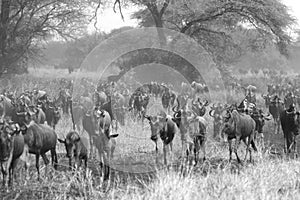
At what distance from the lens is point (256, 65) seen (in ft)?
171

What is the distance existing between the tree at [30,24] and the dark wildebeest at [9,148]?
1431 cm

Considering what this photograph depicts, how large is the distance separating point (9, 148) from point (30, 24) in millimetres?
16462

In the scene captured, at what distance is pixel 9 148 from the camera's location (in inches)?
277

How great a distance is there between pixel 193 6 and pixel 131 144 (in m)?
12.5

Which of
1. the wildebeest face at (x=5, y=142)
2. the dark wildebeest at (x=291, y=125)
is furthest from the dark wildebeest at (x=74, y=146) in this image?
the dark wildebeest at (x=291, y=125)

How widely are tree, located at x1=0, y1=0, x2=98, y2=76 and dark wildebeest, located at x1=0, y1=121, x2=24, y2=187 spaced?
14.3m

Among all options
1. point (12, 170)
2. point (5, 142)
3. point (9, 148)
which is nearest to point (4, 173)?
Answer: point (12, 170)

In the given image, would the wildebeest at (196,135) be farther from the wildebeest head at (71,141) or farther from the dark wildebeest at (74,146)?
the wildebeest head at (71,141)

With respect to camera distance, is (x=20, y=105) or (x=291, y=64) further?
(x=291, y=64)

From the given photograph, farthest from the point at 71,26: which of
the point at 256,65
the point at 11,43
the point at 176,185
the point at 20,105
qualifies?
the point at 256,65

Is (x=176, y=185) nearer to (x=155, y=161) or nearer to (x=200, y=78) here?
(x=155, y=161)

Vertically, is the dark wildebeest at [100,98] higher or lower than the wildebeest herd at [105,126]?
higher

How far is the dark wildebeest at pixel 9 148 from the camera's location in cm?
700

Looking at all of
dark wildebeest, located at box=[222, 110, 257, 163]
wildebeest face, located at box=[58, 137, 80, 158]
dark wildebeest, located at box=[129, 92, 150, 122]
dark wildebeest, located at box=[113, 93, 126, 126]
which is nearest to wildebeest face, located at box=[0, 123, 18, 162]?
wildebeest face, located at box=[58, 137, 80, 158]
